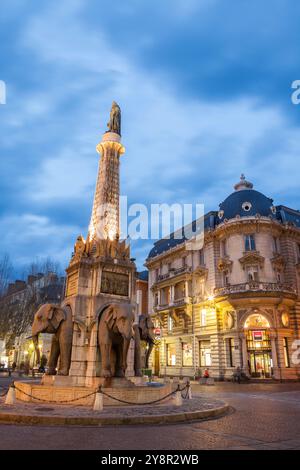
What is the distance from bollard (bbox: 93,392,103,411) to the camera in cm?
1202

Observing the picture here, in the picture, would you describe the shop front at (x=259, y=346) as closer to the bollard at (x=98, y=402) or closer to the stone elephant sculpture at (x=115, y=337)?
the stone elephant sculpture at (x=115, y=337)

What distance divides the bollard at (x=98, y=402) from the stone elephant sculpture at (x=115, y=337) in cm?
170

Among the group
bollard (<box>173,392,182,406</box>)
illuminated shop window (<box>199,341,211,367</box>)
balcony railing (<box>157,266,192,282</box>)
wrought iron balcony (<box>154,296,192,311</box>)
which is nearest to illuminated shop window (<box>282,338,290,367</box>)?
illuminated shop window (<box>199,341,211,367</box>)

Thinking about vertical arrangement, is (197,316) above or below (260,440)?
above

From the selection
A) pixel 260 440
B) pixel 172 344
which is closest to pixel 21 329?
pixel 172 344

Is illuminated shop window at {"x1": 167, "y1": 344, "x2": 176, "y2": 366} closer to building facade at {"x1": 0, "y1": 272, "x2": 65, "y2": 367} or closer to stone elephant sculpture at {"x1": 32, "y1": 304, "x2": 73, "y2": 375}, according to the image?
building facade at {"x1": 0, "y1": 272, "x2": 65, "y2": 367}

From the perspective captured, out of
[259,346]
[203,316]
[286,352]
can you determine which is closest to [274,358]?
[259,346]

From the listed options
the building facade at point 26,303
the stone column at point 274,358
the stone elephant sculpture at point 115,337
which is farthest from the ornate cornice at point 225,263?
the stone elephant sculpture at point 115,337

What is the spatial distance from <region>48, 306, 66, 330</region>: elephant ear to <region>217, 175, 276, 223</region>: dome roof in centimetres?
3085

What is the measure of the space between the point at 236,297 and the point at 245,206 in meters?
11.3

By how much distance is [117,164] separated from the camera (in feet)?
63.6

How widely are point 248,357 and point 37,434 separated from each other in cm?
3260
